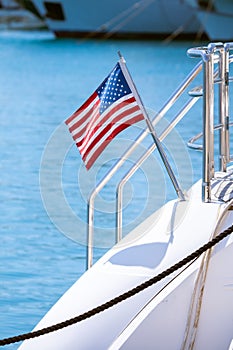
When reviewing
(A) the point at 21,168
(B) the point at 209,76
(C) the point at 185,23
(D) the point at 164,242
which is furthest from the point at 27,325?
(C) the point at 185,23

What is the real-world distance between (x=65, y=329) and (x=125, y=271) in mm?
366

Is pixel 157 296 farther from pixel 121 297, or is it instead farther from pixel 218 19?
pixel 218 19

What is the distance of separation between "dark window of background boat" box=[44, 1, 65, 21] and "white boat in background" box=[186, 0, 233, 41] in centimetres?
697

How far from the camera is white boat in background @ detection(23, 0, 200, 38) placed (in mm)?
40594

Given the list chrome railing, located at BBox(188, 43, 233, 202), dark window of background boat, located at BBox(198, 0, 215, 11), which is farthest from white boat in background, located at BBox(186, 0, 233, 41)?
chrome railing, located at BBox(188, 43, 233, 202)

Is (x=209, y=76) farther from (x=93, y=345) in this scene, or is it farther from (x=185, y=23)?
(x=185, y=23)

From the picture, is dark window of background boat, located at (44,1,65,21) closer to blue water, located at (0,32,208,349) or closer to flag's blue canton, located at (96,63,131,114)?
blue water, located at (0,32,208,349)

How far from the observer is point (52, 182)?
10.0m

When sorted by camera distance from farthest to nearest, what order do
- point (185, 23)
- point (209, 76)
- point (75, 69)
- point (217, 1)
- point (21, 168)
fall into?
point (185, 23), point (217, 1), point (75, 69), point (21, 168), point (209, 76)

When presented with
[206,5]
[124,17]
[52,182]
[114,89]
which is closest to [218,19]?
[206,5]

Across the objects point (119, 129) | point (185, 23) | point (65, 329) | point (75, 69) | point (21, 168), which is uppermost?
point (119, 129)

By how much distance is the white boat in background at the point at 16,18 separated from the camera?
5394 centimetres

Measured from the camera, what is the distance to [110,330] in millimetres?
3885

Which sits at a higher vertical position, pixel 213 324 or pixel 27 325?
pixel 213 324
